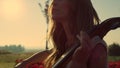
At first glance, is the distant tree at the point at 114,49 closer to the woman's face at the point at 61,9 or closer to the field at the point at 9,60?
the field at the point at 9,60

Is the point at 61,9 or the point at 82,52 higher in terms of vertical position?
the point at 61,9

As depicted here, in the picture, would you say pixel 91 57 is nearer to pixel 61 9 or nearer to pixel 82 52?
pixel 82 52

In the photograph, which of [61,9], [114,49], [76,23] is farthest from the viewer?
[114,49]

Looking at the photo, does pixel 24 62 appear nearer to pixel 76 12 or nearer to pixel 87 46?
pixel 76 12

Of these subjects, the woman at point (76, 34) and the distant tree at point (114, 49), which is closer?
the woman at point (76, 34)

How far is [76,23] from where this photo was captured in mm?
4184

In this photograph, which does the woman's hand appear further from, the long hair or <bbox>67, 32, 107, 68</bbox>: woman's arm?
the long hair

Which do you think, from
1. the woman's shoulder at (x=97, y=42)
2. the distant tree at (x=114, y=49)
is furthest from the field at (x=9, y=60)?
the woman's shoulder at (x=97, y=42)

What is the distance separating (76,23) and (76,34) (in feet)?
0.63

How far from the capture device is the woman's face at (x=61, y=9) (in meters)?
4.27

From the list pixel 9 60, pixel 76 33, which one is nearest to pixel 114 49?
pixel 9 60

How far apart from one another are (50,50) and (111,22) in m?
1.71

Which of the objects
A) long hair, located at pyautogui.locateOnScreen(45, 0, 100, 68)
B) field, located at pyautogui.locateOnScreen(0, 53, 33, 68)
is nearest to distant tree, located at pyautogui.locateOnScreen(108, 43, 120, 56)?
field, located at pyautogui.locateOnScreen(0, 53, 33, 68)

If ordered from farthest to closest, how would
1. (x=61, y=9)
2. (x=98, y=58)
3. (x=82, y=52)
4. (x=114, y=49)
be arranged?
1. (x=114, y=49)
2. (x=61, y=9)
3. (x=98, y=58)
4. (x=82, y=52)
